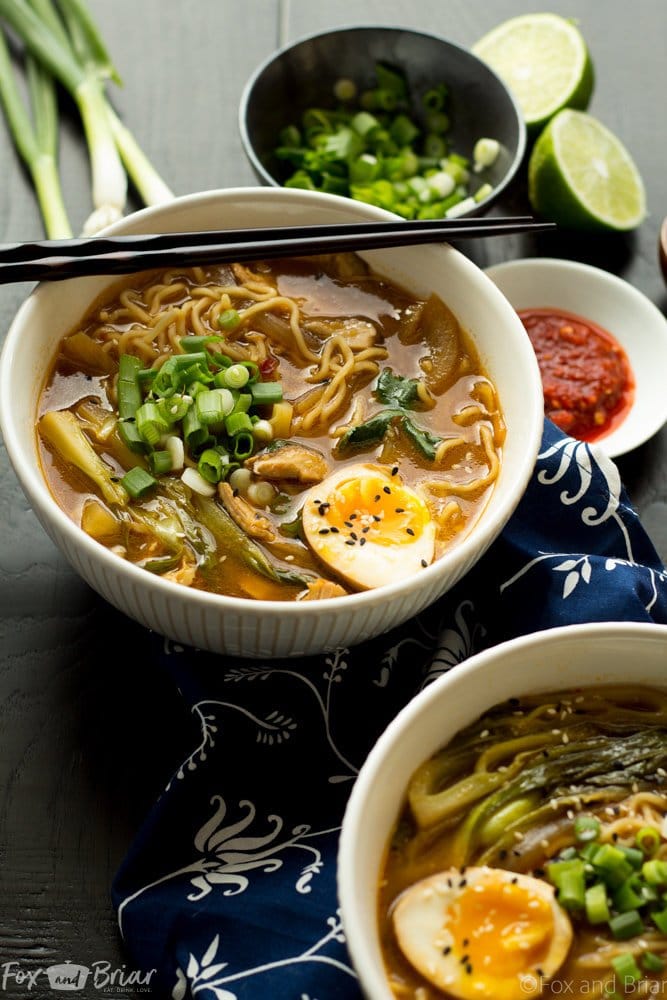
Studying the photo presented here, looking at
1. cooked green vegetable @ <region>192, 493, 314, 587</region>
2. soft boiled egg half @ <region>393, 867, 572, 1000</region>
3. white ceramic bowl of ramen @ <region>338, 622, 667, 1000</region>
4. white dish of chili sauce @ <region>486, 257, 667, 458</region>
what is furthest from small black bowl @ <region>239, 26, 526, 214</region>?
soft boiled egg half @ <region>393, 867, 572, 1000</region>

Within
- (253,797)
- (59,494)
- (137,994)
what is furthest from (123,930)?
(59,494)

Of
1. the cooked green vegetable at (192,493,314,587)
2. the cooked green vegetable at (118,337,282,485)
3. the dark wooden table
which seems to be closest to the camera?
the dark wooden table

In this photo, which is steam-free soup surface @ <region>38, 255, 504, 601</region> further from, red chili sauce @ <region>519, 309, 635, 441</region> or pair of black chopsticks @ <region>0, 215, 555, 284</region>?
red chili sauce @ <region>519, 309, 635, 441</region>

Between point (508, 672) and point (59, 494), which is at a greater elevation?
point (59, 494)

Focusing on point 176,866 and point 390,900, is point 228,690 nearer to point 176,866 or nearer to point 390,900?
point 176,866

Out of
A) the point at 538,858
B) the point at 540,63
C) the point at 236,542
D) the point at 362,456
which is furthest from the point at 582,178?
the point at 538,858

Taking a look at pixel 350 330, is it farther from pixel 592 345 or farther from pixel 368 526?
pixel 592 345

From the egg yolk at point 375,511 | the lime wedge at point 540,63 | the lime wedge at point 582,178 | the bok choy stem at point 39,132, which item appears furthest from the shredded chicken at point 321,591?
the lime wedge at point 540,63
